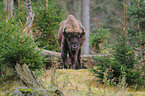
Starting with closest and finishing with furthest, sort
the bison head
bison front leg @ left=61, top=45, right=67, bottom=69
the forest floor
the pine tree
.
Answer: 1. the forest floor
2. the pine tree
3. the bison head
4. bison front leg @ left=61, top=45, right=67, bottom=69

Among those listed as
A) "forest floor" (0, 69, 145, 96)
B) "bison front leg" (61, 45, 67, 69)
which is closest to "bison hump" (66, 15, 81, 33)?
"bison front leg" (61, 45, 67, 69)

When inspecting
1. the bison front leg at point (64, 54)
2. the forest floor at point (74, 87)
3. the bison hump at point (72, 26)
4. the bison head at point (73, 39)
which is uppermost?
the bison hump at point (72, 26)

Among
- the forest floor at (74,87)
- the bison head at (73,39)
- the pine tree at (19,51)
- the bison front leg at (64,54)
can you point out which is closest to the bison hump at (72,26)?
the bison head at (73,39)

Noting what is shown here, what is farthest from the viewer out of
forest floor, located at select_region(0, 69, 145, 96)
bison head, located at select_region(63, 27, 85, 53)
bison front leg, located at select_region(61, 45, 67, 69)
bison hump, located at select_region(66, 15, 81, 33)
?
bison front leg, located at select_region(61, 45, 67, 69)

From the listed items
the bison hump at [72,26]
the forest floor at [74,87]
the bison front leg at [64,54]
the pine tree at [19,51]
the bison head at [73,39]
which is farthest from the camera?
the bison front leg at [64,54]

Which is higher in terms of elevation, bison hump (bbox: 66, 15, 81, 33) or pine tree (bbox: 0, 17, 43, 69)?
bison hump (bbox: 66, 15, 81, 33)

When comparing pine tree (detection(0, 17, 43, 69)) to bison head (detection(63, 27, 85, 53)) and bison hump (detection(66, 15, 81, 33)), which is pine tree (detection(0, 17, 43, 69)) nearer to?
bison head (detection(63, 27, 85, 53))

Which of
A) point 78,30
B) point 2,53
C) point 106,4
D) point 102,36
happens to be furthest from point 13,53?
point 106,4

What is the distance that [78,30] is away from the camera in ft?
31.0

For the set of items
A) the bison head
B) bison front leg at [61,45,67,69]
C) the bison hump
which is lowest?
bison front leg at [61,45,67,69]

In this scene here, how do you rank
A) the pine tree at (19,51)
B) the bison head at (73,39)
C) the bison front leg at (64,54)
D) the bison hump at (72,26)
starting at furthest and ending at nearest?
the bison front leg at (64,54), the bison hump at (72,26), the bison head at (73,39), the pine tree at (19,51)

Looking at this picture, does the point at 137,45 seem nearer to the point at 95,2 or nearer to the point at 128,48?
the point at 128,48

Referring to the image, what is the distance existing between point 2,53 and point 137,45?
5377 millimetres

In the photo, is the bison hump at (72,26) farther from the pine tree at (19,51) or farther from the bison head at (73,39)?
the pine tree at (19,51)
